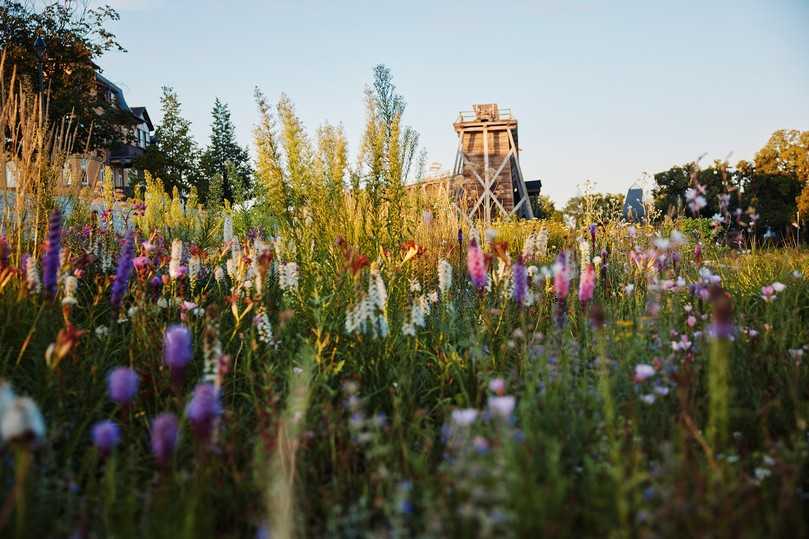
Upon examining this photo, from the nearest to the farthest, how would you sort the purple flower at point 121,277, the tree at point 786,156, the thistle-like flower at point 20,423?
the thistle-like flower at point 20,423
the purple flower at point 121,277
the tree at point 786,156

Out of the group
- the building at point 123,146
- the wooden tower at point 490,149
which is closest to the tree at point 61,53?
the building at point 123,146

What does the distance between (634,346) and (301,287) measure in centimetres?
189

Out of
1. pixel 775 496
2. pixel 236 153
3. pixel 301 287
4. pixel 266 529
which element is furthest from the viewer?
pixel 236 153

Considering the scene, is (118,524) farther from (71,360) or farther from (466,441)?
(71,360)

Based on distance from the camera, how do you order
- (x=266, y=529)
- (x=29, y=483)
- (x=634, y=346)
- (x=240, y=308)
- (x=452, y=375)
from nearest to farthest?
(x=266, y=529) → (x=29, y=483) → (x=634, y=346) → (x=452, y=375) → (x=240, y=308)

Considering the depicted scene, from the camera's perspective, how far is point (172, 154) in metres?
33.7

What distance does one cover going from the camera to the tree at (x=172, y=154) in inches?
1169

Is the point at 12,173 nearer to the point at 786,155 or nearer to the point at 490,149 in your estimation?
the point at 490,149

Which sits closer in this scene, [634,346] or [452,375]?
[634,346]

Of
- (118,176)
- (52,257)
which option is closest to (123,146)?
(118,176)

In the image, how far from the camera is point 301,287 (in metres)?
3.33

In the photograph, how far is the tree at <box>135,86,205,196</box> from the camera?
29703 millimetres

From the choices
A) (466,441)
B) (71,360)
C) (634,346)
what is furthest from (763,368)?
(71,360)

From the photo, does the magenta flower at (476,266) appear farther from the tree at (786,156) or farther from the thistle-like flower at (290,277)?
the tree at (786,156)
